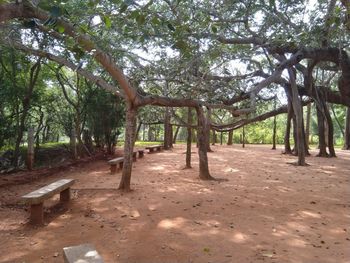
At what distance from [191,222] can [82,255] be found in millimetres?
2396

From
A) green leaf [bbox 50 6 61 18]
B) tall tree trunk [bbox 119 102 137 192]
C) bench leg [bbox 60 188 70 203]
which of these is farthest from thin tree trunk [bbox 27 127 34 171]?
green leaf [bbox 50 6 61 18]

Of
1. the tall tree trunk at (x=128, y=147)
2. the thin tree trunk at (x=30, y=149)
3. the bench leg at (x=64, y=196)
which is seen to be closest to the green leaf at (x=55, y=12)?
the bench leg at (x=64, y=196)

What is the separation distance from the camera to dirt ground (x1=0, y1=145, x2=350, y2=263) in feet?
13.8

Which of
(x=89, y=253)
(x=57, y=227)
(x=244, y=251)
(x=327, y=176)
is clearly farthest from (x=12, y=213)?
(x=327, y=176)

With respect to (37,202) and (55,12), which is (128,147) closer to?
(37,202)

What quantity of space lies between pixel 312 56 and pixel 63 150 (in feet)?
37.1

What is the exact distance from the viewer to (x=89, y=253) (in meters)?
3.35

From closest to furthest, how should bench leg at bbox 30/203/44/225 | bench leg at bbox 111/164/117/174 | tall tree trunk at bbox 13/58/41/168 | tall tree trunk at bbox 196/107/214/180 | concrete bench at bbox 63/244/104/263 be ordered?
concrete bench at bbox 63/244/104/263, bench leg at bbox 30/203/44/225, tall tree trunk at bbox 196/107/214/180, bench leg at bbox 111/164/117/174, tall tree trunk at bbox 13/58/41/168

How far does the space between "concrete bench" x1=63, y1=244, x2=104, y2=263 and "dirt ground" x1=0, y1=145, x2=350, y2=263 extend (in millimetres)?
644

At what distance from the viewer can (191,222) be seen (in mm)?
5418

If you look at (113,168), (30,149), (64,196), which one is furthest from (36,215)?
(30,149)

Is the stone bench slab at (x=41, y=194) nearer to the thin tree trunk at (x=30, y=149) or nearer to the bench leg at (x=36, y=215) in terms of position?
the bench leg at (x=36, y=215)

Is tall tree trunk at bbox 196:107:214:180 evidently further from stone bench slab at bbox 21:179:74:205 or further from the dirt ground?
stone bench slab at bbox 21:179:74:205

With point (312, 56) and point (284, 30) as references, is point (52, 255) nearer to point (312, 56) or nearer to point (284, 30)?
point (284, 30)
